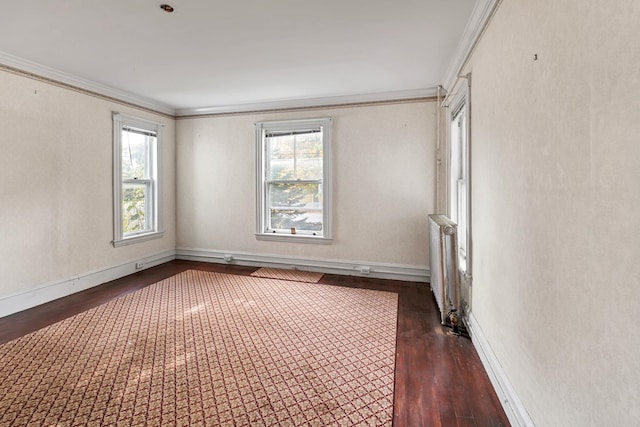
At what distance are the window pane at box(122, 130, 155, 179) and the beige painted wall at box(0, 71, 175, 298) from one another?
30cm

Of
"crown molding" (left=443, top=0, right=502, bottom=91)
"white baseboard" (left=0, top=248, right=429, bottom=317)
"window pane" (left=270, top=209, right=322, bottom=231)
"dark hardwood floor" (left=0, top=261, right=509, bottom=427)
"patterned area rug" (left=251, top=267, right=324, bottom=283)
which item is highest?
"crown molding" (left=443, top=0, right=502, bottom=91)

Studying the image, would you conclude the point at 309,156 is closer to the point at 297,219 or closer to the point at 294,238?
the point at 297,219

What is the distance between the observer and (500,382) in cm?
192

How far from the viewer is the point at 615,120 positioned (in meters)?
0.94

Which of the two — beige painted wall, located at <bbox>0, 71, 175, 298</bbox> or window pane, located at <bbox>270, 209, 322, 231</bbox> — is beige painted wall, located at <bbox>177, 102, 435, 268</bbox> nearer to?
window pane, located at <bbox>270, 209, 322, 231</bbox>

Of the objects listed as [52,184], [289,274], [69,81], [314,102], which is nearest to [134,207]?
[52,184]

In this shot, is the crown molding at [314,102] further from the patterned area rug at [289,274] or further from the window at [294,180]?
the patterned area rug at [289,274]

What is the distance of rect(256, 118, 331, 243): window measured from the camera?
4648mm

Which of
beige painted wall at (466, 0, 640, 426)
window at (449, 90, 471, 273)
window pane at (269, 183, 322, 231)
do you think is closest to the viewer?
beige painted wall at (466, 0, 640, 426)

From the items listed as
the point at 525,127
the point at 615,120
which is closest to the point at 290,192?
the point at 525,127

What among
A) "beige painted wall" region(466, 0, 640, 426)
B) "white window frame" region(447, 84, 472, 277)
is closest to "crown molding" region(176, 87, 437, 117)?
"white window frame" region(447, 84, 472, 277)

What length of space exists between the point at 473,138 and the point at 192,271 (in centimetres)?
410

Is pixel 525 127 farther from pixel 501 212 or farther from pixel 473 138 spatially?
pixel 473 138

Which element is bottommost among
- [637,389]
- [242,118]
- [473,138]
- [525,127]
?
[637,389]
